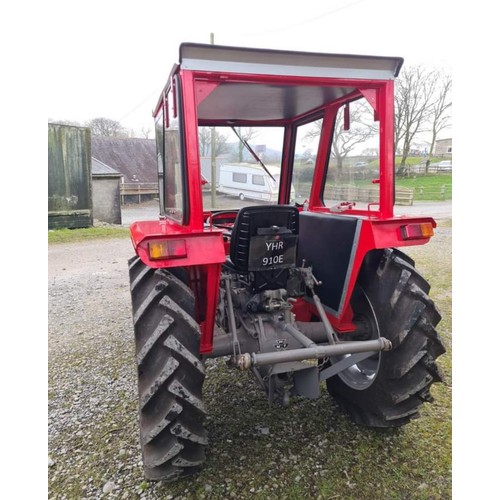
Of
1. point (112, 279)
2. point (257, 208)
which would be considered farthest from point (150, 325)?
point (112, 279)

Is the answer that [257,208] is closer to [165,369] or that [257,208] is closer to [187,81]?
[187,81]

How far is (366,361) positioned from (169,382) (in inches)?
64.4

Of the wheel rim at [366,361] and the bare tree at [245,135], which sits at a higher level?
the bare tree at [245,135]

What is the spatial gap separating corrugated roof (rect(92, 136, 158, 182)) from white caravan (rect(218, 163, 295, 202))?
2409cm

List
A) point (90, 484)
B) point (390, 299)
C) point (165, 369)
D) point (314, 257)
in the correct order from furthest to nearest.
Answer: point (314, 257)
point (390, 299)
point (90, 484)
point (165, 369)

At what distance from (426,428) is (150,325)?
205 centimetres

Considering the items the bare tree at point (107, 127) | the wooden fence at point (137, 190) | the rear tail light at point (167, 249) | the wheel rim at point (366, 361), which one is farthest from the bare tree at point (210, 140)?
the bare tree at point (107, 127)

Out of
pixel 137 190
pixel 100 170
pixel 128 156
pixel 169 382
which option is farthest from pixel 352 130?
pixel 128 156

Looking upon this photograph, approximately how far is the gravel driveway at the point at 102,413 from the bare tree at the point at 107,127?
33.6 meters

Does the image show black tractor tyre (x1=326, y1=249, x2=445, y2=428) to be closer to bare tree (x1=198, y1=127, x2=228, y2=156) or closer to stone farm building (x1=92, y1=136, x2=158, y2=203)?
bare tree (x1=198, y1=127, x2=228, y2=156)

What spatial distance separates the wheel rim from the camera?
280 cm

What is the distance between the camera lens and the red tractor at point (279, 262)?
2.14 m

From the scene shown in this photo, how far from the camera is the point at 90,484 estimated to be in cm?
238

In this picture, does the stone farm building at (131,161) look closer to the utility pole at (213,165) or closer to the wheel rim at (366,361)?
the utility pole at (213,165)
